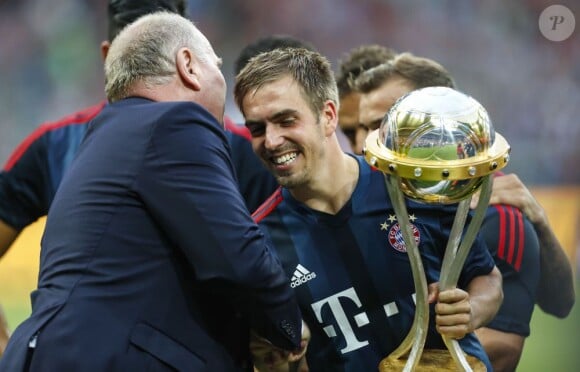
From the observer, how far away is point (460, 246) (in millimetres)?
2109

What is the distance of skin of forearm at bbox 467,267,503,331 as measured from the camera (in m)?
2.38

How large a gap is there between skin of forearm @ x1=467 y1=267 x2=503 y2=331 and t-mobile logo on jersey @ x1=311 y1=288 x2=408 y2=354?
0.69ft

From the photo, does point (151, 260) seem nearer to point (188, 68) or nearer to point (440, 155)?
point (188, 68)

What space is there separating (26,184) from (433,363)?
67.7 inches

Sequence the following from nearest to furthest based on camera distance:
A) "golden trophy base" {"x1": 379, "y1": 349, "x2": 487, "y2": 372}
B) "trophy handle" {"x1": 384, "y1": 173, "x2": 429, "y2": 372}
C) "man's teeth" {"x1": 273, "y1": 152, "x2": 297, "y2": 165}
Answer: "trophy handle" {"x1": 384, "y1": 173, "x2": 429, "y2": 372} < "golden trophy base" {"x1": 379, "y1": 349, "x2": 487, "y2": 372} < "man's teeth" {"x1": 273, "y1": 152, "x2": 297, "y2": 165}

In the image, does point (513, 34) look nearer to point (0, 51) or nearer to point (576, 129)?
point (576, 129)

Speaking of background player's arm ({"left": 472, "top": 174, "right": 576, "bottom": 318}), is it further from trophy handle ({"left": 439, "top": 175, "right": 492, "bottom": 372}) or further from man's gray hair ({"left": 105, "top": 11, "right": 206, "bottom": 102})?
man's gray hair ({"left": 105, "top": 11, "right": 206, "bottom": 102})

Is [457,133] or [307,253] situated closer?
[457,133]

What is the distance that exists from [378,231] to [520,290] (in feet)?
3.17

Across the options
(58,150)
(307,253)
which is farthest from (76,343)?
(58,150)

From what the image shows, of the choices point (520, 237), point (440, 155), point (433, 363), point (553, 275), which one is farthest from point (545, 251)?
point (440, 155)

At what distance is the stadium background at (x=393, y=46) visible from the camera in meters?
6.61

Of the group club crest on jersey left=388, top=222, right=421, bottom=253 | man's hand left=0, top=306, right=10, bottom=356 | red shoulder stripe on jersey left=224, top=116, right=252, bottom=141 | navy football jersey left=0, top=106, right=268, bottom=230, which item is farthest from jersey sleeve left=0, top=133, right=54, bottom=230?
club crest on jersey left=388, top=222, right=421, bottom=253

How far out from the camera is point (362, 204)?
8.39ft
